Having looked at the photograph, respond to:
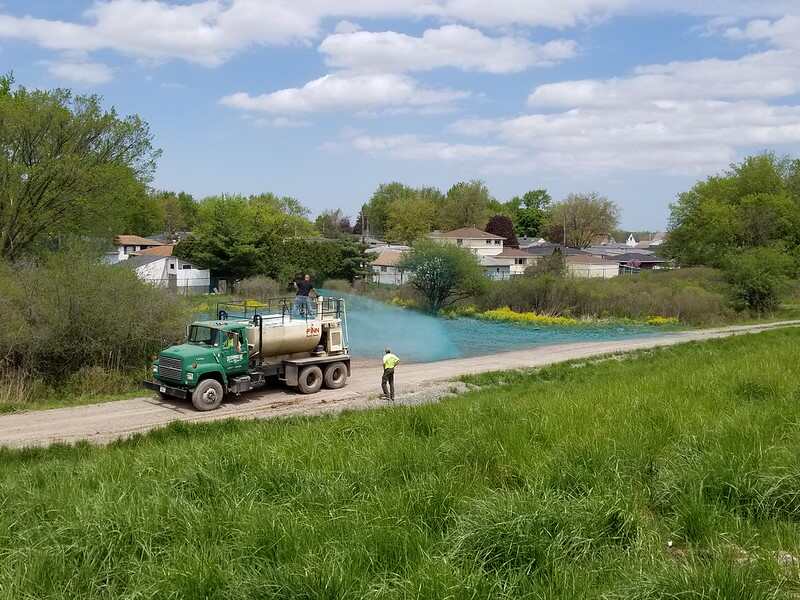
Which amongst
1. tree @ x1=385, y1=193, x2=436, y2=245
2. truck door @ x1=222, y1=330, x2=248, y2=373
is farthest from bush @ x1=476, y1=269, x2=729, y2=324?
tree @ x1=385, y1=193, x2=436, y2=245

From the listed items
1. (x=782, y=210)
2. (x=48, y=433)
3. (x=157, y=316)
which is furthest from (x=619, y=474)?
(x=782, y=210)

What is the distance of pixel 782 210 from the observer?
220ft

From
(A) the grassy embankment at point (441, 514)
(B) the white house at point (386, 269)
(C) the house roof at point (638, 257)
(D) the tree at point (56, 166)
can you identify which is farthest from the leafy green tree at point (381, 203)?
(A) the grassy embankment at point (441, 514)

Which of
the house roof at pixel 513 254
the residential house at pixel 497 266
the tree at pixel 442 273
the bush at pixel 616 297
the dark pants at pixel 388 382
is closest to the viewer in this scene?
the dark pants at pixel 388 382

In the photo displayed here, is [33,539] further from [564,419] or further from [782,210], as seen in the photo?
[782,210]

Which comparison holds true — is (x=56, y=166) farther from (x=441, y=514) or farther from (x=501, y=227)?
(x=501, y=227)

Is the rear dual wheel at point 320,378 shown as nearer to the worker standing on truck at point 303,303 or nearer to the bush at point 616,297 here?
the worker standing on truck at point 303,303

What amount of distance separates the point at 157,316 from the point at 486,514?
19.1m

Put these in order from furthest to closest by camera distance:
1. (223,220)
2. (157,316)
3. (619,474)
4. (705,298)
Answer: (223,220)
(705,298)
(157,316)
(619,474)

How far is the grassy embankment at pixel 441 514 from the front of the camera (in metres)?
4.91

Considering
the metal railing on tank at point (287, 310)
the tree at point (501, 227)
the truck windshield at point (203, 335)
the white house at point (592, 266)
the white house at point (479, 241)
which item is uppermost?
the tree at point (501, 227)

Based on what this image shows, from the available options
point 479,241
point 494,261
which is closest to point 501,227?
point 479,241

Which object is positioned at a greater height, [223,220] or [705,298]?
[223,220]

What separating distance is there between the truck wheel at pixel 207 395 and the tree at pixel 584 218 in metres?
115
